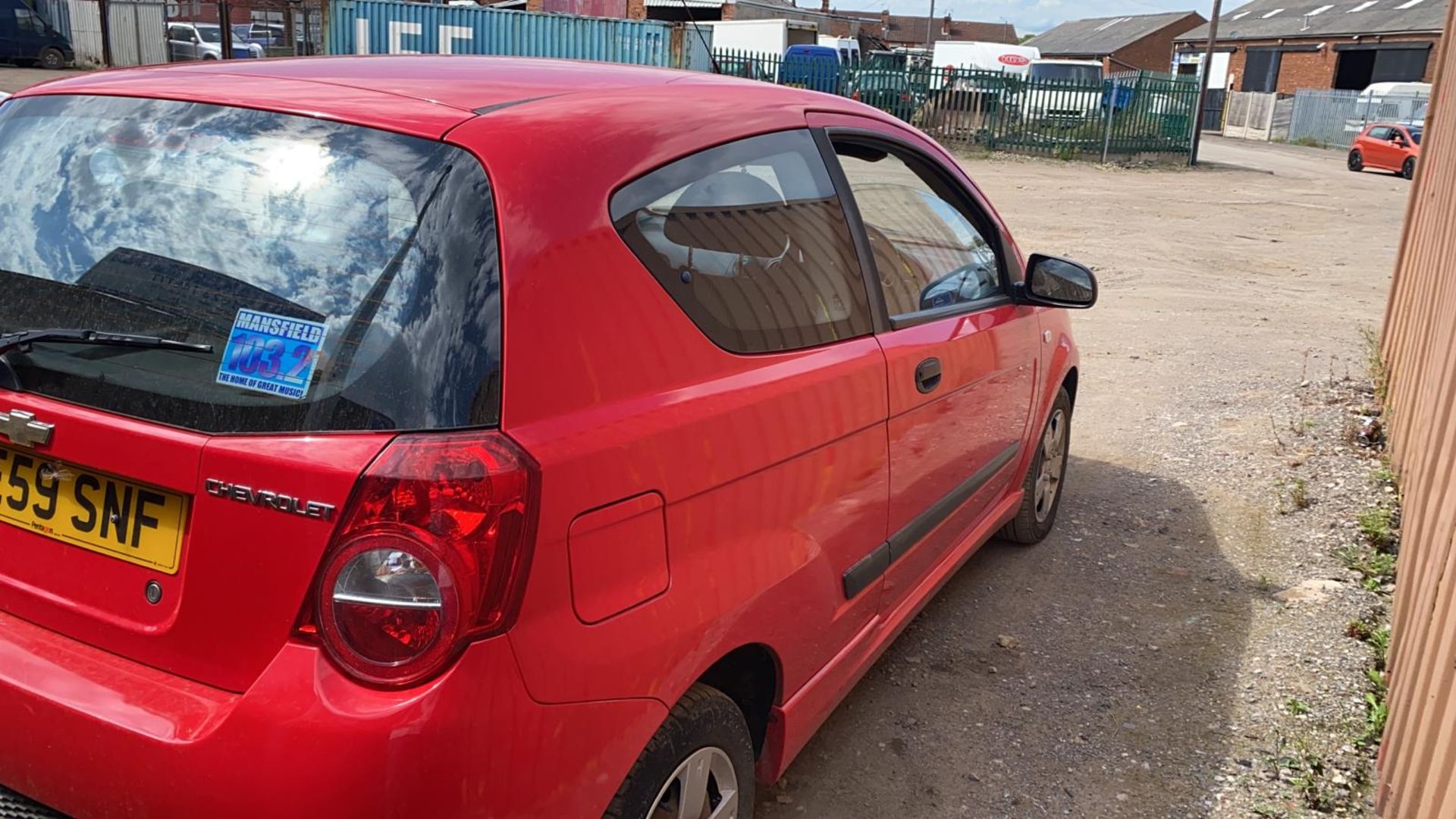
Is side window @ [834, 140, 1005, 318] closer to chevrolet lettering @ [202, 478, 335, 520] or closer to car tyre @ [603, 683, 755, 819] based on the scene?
car tyre @ [603, 683, 755, 819]

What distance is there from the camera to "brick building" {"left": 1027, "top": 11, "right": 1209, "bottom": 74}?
63250 mm

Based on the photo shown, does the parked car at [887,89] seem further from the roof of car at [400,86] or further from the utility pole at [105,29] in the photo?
the roof of car at [400,86]

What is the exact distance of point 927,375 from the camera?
3.03 meters

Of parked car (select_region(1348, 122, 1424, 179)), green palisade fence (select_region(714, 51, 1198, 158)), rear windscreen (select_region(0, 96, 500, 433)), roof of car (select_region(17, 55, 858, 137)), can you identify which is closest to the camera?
rear windscreen (select_region(0, 96, 500, 433))

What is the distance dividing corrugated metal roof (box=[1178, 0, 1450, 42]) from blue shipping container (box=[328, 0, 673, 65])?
31715mm

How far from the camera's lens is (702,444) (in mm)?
2086

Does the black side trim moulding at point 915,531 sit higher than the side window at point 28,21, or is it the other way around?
the side window at point 28,21

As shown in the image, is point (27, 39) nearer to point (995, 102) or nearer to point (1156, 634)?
point (995, 102)

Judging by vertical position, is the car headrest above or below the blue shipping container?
below

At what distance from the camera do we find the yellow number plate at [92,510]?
1783mm

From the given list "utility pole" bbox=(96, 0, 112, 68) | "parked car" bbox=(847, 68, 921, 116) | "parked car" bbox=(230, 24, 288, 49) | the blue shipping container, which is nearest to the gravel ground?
the blue shipping container

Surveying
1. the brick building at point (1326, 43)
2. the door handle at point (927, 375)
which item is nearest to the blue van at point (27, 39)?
the door handle at point (927, 375)

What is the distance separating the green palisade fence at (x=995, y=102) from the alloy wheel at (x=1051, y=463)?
22.0m

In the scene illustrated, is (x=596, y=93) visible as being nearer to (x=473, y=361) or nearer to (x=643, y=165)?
(x=643, y=165)
